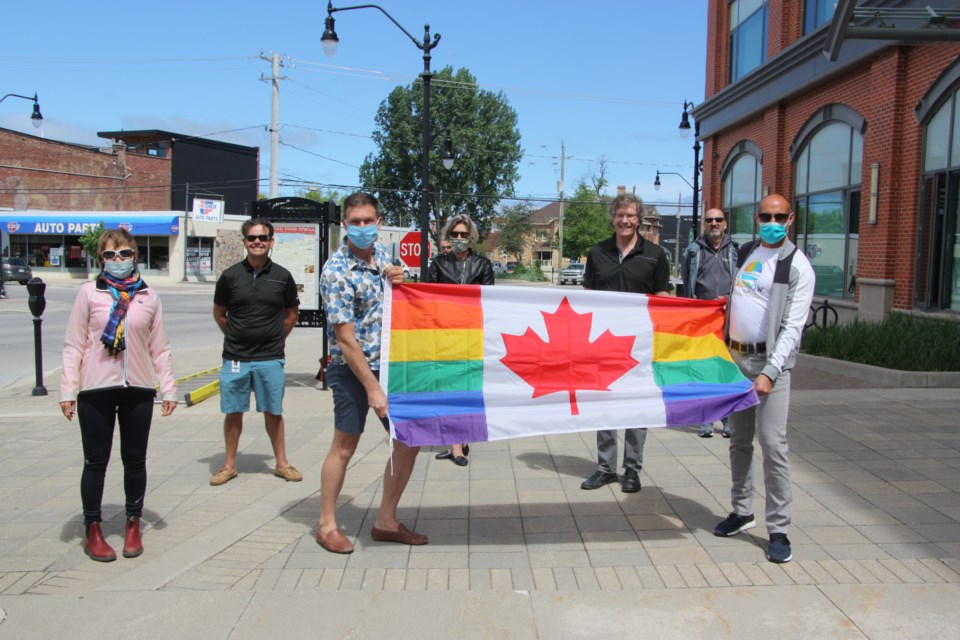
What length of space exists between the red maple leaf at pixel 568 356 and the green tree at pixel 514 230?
8294cm

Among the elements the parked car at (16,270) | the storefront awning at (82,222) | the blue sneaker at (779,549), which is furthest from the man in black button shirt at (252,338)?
the storefront awning at (82,222)

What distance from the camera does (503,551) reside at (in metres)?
4.57

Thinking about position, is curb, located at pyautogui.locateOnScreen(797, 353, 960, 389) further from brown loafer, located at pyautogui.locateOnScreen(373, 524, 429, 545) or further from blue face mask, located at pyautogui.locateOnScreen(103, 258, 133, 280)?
blue face mask, located at pyautogui.locateOnScreen(103, 258, 133, 280)

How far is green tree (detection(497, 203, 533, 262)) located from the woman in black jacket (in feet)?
267

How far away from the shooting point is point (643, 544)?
15.3 feet

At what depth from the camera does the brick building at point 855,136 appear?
12.3 m

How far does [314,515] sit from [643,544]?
6.99 feet

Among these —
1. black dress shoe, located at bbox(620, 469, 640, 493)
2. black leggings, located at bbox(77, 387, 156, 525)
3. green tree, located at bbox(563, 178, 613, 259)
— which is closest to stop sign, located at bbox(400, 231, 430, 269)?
black dress shoe, located at bbox(620, 469, 640, 493)

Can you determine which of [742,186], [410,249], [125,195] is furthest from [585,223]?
[410,249]

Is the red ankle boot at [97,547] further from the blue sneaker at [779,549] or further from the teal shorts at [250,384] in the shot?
the blue sneaker at [779,549]

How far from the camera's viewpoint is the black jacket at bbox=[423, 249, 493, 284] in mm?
6340

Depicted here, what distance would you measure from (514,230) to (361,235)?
84436 millimetres

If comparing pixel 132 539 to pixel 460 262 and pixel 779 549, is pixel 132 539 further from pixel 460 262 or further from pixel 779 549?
pixel 779 549

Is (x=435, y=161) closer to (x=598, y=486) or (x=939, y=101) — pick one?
(x=939, y=101)
